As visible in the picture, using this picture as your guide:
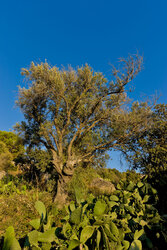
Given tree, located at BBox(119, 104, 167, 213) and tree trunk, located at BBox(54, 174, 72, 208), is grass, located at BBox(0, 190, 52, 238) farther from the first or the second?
tree, located at BBox(119, 104, 167, 213)

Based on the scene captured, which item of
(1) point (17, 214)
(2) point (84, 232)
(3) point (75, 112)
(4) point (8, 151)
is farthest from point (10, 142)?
(2) point (84, 232)

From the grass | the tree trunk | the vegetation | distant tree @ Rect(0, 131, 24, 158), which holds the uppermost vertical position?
distant tree @ Rect(0, 131, 24, 158)

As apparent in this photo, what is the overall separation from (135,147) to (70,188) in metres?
4.99

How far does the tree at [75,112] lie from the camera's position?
34.0ft

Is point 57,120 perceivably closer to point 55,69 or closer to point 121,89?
point 55,69

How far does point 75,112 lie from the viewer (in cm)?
1168

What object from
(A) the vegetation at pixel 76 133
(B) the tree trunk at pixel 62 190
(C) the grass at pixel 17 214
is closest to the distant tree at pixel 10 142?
(A) the vegetation at pixel 76 133

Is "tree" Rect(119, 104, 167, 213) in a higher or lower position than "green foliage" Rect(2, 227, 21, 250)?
higher

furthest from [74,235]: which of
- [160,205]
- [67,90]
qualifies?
[67,90]

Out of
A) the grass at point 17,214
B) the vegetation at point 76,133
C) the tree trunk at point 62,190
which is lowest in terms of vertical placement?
the grass at point 17,214

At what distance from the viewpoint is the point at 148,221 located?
76.6 inches

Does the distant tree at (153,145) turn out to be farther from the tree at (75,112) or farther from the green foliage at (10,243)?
the green foliage at (10,243)

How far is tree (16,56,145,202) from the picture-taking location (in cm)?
1038

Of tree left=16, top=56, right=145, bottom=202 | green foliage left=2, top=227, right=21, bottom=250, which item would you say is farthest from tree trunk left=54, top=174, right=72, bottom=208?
green foliage left=2, top=227, right=21, bottom=250
